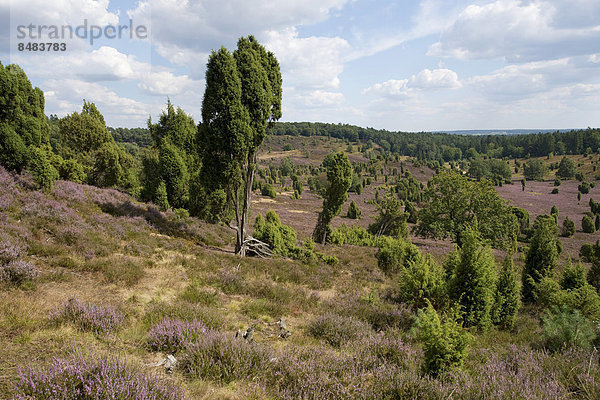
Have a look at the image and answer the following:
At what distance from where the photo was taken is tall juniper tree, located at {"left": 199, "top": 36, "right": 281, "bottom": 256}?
11727 mm

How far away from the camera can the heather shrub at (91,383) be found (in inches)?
106

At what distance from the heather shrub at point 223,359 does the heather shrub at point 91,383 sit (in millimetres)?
627

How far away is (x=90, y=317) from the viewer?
15.2 ft

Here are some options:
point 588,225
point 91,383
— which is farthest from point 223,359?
point 588,225

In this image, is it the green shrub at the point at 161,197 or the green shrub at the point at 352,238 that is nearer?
the green shrub at the point at 161,197

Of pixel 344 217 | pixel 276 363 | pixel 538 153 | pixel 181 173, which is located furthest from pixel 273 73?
pixel 538 153

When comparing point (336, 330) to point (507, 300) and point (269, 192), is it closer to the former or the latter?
point (507, 300)

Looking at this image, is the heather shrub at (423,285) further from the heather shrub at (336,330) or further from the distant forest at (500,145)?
the distant forest at (500,145)

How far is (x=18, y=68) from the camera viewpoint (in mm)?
14102

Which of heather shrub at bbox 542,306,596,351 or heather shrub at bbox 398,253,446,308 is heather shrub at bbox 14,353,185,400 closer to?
heather shrub at bbox 542,306,596,351

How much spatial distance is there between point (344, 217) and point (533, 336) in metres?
46.3

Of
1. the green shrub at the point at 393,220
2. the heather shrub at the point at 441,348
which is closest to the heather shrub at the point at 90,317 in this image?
the heather shrub at the point at 441,348

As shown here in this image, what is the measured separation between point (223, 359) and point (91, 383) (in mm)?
1567

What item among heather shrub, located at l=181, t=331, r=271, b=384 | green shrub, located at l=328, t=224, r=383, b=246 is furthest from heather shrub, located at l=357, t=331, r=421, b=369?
green shrub, located at l=328, t=224, r=383, b=246
